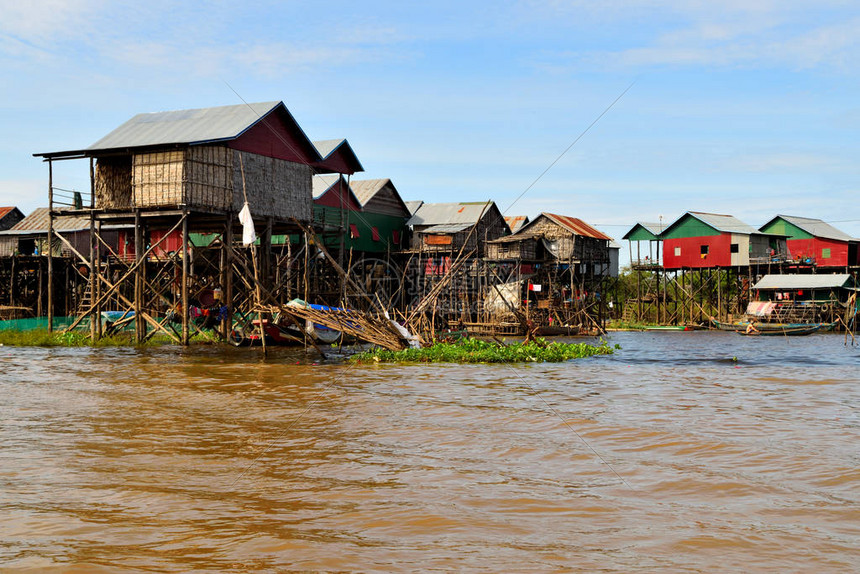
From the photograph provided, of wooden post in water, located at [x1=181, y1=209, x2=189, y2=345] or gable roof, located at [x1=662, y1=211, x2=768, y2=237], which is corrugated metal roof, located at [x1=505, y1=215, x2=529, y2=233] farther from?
wooden post in water, located at [x1=181, y1=209, x2=189, y2=345]

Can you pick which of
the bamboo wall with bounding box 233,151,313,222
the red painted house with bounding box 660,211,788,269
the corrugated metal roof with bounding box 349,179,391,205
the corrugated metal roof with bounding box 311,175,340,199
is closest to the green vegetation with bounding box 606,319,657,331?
the red painted house with bounding box 660,211,788,269

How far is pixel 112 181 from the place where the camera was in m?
24.8

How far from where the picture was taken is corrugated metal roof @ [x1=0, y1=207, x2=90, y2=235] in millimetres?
41344

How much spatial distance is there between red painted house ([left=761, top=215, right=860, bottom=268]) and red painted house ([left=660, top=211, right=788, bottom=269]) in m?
0.97

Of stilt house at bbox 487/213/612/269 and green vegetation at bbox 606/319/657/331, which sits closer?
stilt house at bbox 487/213/612/269

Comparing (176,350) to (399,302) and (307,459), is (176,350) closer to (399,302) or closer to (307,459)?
(307,459)

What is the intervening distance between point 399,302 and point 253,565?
38.5 m

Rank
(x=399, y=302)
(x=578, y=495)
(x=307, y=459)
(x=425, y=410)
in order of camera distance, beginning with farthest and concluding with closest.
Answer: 1. (x=399, y=302)
2. (x=425, y=410)
3. (x=307, y=459)
4. (x=578, y=495)

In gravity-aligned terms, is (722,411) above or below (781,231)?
below

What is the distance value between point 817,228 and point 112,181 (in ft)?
147

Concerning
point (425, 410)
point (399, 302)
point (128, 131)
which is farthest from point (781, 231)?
point (425, 410)

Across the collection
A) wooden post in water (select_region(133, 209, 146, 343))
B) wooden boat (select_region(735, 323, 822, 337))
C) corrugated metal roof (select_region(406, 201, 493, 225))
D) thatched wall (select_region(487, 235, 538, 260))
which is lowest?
wooden boat (select_region(735, 323, 822, 337))

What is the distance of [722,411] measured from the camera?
11703 millimetres

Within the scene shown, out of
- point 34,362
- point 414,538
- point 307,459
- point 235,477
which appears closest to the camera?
point 414,538
